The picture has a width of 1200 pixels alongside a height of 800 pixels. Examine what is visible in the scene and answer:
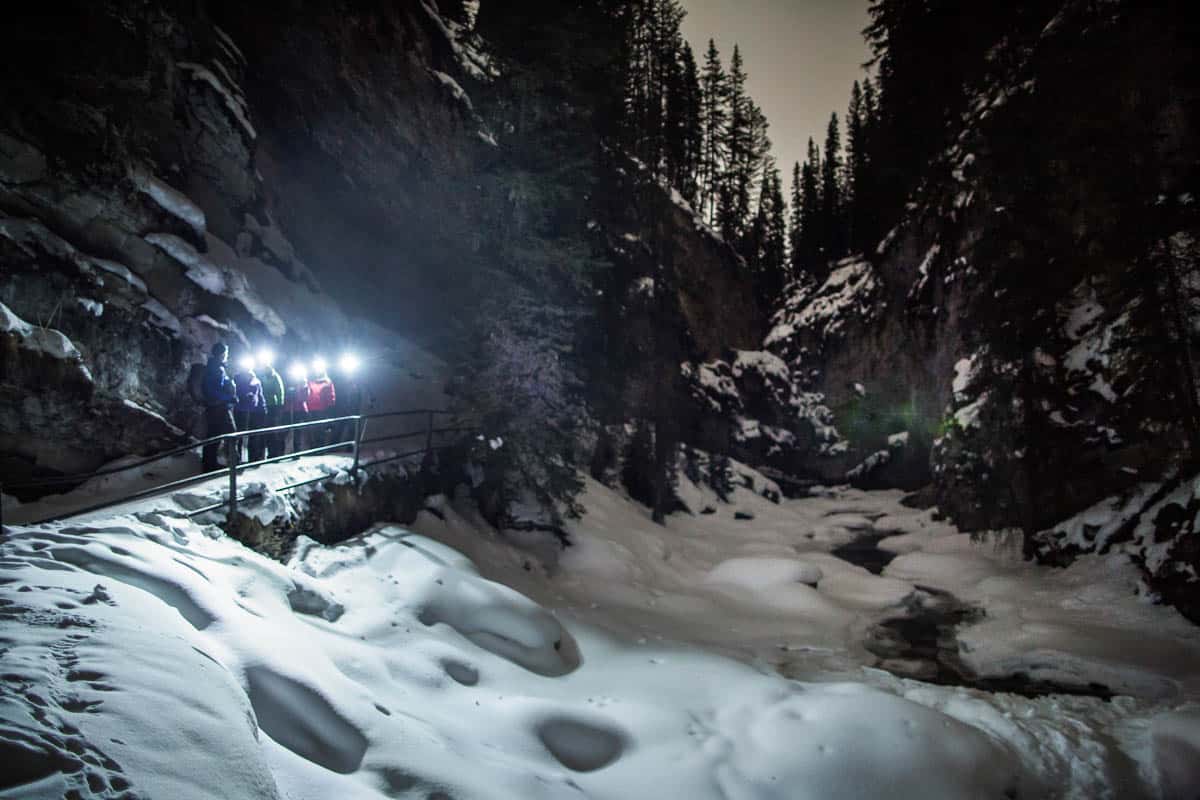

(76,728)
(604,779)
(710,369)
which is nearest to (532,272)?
(604,779)

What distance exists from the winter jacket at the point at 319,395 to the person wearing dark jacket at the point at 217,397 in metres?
2.96

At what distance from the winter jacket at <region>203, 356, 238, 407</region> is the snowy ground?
6.29 ft

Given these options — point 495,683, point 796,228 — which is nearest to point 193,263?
point 495,683

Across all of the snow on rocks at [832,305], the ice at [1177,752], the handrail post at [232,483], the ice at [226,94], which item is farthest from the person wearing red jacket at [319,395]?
the snow on rocks at [832,305]

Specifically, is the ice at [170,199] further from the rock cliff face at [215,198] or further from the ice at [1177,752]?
the ice at [1177,752]

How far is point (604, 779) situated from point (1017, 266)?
50.1 ft

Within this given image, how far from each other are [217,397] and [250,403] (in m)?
1.12

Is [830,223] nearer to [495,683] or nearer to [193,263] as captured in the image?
[193,263]

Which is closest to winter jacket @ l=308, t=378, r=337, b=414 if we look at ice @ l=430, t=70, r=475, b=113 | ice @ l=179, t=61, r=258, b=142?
ice @ l=179, t=61, r=258, b=142

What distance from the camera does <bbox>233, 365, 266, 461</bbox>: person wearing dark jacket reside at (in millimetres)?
10430

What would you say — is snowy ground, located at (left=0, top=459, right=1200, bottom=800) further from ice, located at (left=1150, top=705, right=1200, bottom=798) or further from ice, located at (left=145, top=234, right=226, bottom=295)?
ice, located at (left=145, top=234, right=226, bottom=295)

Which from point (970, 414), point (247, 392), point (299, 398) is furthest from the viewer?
point (970, 414)

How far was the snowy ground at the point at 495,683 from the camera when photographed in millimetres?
3051

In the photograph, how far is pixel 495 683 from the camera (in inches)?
263
